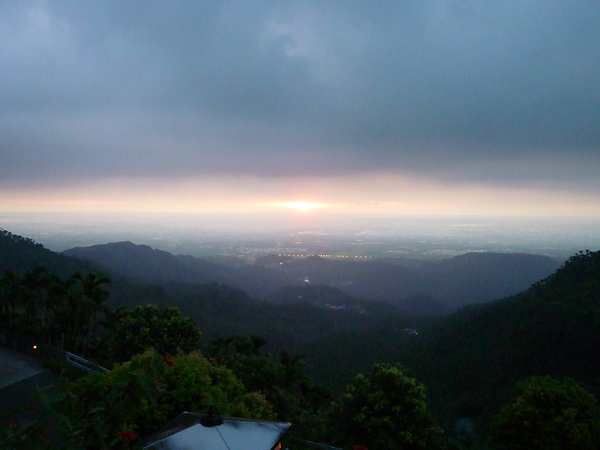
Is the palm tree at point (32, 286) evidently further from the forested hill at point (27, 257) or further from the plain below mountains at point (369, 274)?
the plain below mountains at point (369, 274)

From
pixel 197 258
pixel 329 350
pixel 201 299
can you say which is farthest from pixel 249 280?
pixel 329 350

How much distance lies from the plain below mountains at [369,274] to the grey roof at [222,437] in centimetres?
14594

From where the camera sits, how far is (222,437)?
631 centimetres

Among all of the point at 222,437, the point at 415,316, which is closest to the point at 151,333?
the point at 222,437

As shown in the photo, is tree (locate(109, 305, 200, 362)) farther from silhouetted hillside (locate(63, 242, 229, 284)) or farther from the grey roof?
silhouetted hillside (locate(63, 242, 229, 284))

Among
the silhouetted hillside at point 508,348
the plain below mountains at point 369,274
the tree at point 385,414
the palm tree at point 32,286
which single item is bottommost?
the plain below mountains at point 369,274

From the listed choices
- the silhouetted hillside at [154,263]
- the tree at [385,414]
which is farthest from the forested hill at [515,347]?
the silhouetted hillside at [154,263]

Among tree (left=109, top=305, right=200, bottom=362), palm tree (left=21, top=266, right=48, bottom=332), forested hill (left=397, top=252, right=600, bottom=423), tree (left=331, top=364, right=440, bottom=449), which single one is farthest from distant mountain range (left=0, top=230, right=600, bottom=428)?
palm tree (left=21, top=266, right=48, bottom=332)

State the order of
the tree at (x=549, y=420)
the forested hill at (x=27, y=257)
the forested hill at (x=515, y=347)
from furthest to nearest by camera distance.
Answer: the forested hill at (x=27, y=257) < the forested hill at (x=515, y=347) < the tree at (x=549, y=420)

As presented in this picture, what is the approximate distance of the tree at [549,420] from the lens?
43.0ft

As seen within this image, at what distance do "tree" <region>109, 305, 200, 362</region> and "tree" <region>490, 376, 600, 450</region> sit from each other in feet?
53.5

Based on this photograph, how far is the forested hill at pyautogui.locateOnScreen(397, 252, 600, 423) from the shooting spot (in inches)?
1336

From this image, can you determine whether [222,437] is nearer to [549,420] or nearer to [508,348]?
[549,420]

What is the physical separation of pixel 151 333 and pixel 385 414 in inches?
545
